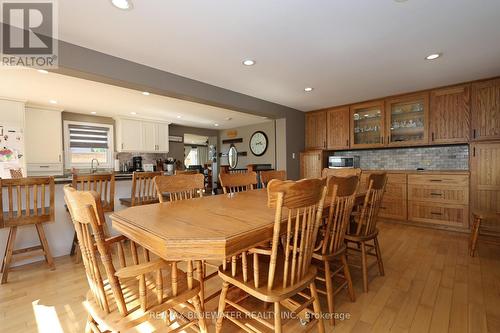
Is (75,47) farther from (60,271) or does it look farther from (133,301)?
(133,301)

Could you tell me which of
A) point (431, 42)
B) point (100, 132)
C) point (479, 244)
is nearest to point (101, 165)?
point (100, 132)

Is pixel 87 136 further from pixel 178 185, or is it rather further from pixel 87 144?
pixel 178 185

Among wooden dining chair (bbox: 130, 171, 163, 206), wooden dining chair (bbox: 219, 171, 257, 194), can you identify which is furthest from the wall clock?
wooden dining chair (bbox: 130, 171, 163, 206)

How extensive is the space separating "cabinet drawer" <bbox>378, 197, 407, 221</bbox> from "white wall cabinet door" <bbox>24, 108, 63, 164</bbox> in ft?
20.5

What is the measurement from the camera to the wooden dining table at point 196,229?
0.84m

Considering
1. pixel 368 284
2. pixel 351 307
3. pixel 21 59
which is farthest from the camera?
pixel 21 59

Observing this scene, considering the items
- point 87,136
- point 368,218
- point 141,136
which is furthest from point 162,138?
point 368,218

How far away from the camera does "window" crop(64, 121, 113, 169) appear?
4789 millimetres

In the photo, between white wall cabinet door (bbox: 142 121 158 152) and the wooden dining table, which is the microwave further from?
white wall cabinet door (bbox: 142 121 158 152)

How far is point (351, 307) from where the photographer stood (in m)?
1.62

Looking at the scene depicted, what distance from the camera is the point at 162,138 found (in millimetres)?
5812

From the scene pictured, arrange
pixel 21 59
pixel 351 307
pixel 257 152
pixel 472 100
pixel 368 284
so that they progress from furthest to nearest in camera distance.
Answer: pixel 257 152 < pixel 472 100 < pixel 21 59 < pixel 368 284 < pixel 351 307

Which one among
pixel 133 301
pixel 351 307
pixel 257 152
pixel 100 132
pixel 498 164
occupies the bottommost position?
pixel 351 307

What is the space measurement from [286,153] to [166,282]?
368cm
